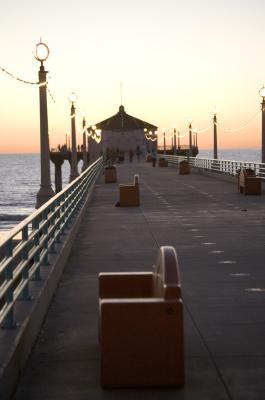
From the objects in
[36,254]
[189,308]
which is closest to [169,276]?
[189,308]

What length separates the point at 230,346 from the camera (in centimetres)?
758

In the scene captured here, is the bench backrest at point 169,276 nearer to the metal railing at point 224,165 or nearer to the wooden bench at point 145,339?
the wooden bench at point 145,339

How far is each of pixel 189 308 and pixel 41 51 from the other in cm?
1140

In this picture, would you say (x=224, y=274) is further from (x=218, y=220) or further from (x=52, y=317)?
(x=218, y=220)

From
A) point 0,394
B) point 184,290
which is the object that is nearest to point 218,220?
point 184,290

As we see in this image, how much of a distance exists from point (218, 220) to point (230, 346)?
14072 mm

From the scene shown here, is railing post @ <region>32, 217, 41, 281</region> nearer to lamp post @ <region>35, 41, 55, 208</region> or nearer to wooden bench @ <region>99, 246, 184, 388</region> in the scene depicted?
wooden bench @ <region>99, 246, 184, 388</region>

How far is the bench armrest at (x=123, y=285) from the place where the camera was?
756 cm

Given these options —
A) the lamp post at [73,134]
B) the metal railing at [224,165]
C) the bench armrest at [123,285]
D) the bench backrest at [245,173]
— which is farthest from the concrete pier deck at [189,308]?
the metal railing at [224,165]

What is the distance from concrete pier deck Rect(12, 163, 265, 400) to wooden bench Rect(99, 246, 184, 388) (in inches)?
5.1

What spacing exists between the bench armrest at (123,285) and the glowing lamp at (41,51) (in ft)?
41.4

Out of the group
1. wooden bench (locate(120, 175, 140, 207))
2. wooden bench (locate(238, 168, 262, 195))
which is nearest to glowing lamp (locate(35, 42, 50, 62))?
wooden bench (locate(120, 175, 140, 207))

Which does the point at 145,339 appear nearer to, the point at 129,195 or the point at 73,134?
the point at 129,195

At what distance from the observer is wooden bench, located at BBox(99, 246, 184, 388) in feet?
20.0
